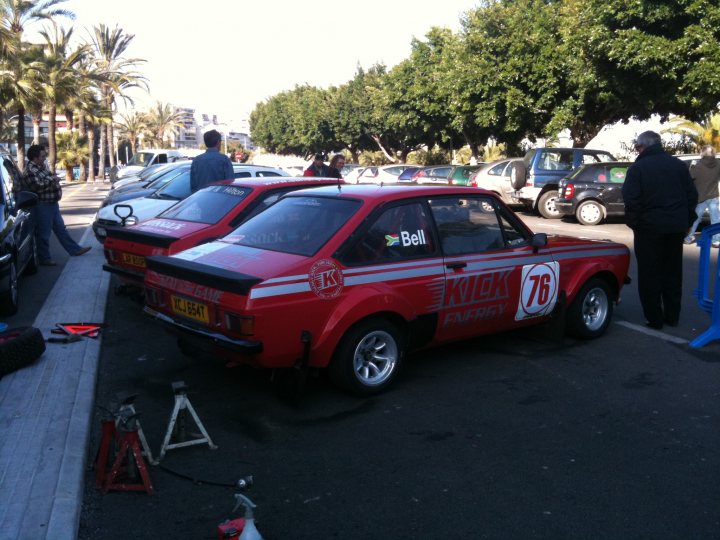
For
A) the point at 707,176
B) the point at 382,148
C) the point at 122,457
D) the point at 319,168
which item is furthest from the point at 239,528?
the point at 382,148

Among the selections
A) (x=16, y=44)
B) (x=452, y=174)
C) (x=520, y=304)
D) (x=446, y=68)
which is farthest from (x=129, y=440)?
(x=16, y=44)

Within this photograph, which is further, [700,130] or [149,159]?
[149,159]

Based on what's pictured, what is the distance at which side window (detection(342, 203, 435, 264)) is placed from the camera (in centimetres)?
544

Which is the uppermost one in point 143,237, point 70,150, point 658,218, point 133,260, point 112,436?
point 658,218

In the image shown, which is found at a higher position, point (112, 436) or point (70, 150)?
point (70, 150)

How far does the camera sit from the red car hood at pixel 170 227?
742cm

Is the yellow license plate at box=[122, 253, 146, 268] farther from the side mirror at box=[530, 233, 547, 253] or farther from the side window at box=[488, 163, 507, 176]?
the side window at box=[488, 163, 507, 176]

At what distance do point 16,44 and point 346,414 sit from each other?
3532 centimetres

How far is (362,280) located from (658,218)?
3.55 metres

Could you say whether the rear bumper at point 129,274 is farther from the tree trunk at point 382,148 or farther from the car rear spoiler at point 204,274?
the tree trunk at point 382,148

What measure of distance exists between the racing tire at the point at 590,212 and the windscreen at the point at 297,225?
46.7 ft

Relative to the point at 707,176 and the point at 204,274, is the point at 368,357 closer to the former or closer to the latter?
the point at 204,274

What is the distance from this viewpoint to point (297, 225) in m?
5.79

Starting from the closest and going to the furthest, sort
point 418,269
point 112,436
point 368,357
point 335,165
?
1. point 112,436
2. point 368,357
3. point 418,269
4. point 335,165
